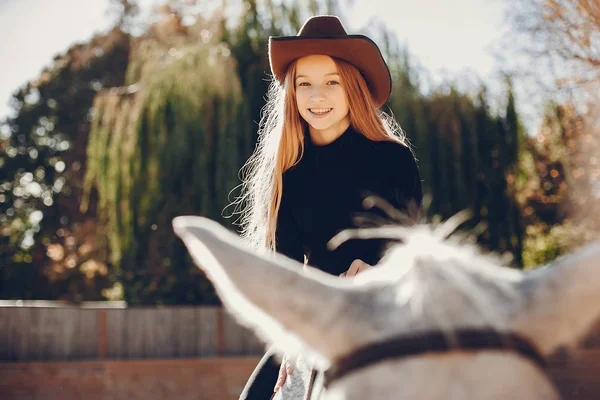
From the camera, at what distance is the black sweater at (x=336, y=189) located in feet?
6.41

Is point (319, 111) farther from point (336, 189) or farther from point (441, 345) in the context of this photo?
point (441, 345)

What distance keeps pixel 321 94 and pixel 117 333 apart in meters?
9.40

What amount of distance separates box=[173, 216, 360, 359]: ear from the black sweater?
3.71 ft

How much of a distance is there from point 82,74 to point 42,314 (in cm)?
1082

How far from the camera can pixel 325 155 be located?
209 cm

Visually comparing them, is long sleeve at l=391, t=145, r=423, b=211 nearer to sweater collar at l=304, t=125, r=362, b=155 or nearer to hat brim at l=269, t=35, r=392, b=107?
sweater collar at l=304, t=125, r=362, b=155

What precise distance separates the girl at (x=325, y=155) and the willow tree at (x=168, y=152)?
26.6ft

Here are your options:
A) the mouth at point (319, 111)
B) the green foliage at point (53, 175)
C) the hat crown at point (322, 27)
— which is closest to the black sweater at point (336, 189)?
the mouth at point (319, 111)

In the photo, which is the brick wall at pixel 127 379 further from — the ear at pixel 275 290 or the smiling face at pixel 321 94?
the ear at pixel 275 290

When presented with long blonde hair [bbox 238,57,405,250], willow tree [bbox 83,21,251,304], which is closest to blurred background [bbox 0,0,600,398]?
willow tree [bbox 83,21,251,304]

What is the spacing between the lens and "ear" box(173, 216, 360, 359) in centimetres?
71

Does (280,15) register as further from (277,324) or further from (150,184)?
(277,324)

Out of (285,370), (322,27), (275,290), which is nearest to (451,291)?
(275,290)

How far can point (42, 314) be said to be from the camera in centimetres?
1039
